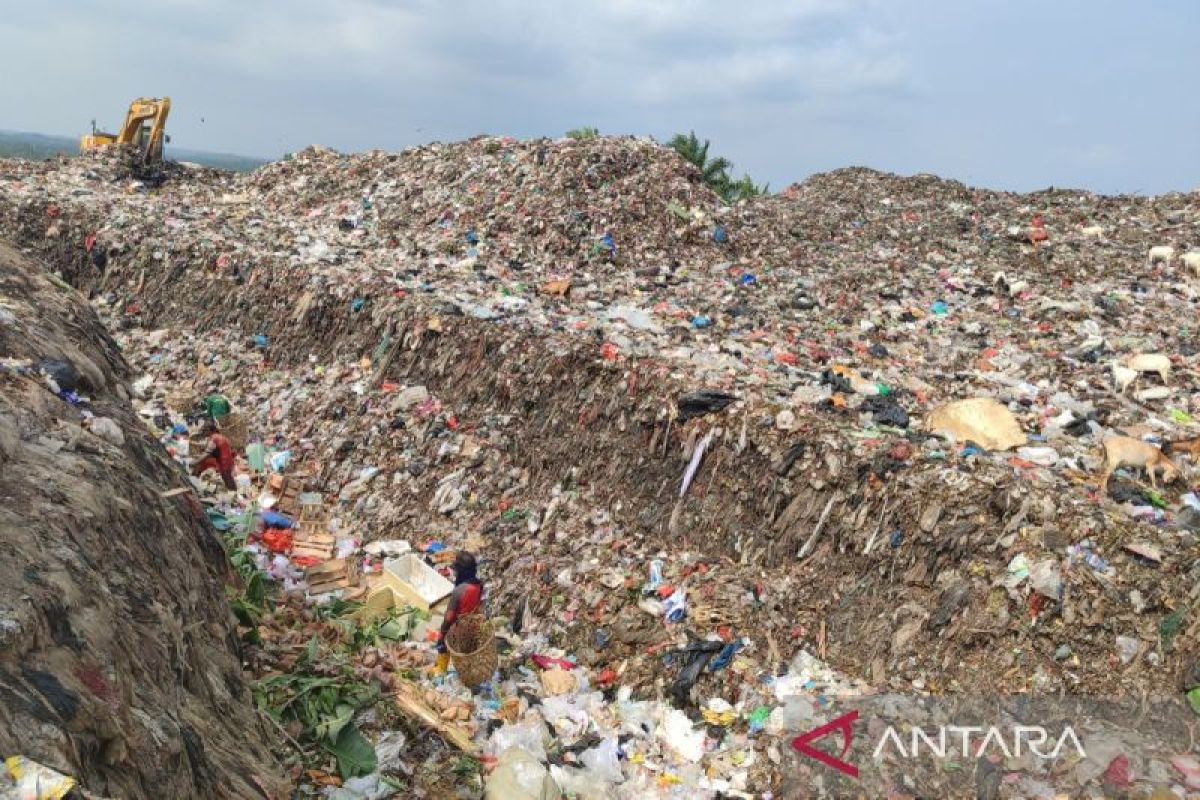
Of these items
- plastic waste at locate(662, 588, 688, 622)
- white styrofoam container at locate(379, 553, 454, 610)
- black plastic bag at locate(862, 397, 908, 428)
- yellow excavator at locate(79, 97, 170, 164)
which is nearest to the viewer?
plastic waste at locate(662, 588, 688, 622)

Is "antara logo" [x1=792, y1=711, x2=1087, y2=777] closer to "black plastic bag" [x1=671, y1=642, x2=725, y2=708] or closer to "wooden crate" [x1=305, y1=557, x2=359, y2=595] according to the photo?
"black plastic bag" [x1=671, y1=642, x2=725, y2=708]

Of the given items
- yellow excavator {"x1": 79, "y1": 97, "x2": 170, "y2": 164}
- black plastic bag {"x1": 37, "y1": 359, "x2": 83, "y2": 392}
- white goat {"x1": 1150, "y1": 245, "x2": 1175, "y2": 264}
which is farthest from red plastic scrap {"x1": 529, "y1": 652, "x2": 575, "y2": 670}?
yellow excavator {"x1": 79, "y1": 97, "x2": 170, "y2": 164}

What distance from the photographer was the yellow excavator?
15.1 metres

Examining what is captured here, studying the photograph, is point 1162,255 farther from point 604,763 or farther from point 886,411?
point 604,763

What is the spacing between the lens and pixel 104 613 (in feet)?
8.56

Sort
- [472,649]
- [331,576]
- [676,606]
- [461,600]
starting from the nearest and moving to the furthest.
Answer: [461,600]
[472,649]
[676,606]
[331,576]

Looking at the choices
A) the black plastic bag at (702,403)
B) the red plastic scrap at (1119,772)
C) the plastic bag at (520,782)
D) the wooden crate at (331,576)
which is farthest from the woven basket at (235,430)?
the red plastic scrap at (1119,772)

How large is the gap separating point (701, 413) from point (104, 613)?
4346mm

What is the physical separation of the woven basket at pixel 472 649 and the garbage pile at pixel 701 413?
10.4 inches

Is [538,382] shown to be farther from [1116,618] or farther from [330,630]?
[1116,618]

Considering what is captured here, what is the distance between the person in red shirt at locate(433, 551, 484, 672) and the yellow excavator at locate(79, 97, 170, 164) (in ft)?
48.8

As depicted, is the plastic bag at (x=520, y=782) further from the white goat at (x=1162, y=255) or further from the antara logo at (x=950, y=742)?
the white goat at (x=1162, y=255)

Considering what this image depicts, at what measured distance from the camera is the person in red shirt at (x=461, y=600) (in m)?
4.79

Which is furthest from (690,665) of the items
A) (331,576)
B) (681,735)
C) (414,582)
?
(331,576)
